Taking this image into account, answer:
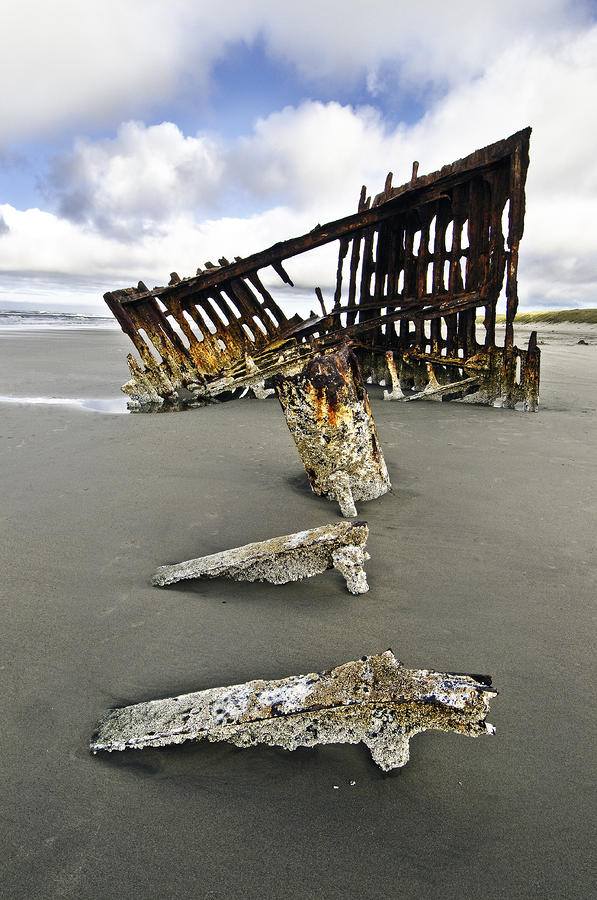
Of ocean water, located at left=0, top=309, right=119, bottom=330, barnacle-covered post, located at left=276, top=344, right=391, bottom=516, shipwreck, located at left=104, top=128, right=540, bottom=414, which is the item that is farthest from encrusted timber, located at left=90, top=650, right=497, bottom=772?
ocean water, located at left=0, top=309, right=119, bottom=330

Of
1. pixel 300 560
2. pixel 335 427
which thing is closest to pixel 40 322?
pixel 335 427

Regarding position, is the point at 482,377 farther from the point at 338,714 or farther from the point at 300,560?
the point at 338,714

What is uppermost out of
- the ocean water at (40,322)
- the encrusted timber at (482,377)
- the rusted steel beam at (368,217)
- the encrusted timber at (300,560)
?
the rusted steel beam at (368,217)

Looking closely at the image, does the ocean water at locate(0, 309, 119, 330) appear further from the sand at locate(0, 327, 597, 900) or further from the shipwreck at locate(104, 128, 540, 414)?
the sand at locate(0, 327, 597, 900)

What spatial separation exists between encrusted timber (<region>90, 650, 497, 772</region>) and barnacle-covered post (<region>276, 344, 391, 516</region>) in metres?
1.59

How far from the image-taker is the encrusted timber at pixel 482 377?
619 cm

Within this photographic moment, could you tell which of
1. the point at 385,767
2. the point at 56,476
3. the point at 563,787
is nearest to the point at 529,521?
the point at 563,787

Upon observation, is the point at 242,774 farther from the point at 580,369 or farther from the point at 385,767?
the point at 580,369

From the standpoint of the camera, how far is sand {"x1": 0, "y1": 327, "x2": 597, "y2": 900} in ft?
3.67

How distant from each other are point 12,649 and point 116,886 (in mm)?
984

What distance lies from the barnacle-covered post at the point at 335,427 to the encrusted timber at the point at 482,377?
3.64 metres

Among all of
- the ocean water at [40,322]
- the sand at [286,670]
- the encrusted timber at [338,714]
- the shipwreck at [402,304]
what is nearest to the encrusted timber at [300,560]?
the sand at [286,670]

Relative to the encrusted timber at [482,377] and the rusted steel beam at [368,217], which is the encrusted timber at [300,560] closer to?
the encrusted timber at [482,377]

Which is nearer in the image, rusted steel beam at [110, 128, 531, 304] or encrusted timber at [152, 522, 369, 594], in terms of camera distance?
encrusted timber at [152, 522, 369, 594]
